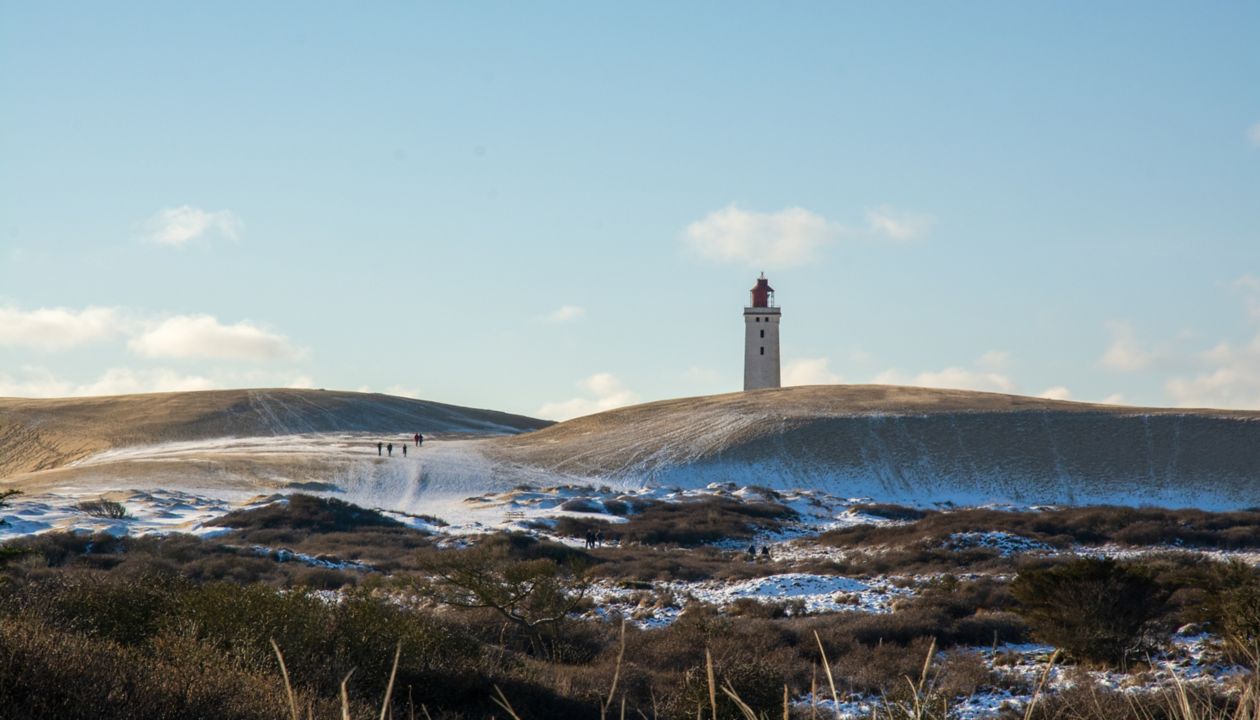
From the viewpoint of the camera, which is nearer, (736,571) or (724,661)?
(724,661)

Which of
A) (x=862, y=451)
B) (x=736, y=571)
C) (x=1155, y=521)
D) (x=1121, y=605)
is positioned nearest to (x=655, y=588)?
(x=736, y=571)

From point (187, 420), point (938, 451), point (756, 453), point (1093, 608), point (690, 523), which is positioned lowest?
point (690, 523)

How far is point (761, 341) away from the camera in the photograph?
106 m

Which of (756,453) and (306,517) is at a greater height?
(756,453)

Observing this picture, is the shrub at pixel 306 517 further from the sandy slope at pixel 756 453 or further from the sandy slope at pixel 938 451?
the sandy slope at pixel 938 451

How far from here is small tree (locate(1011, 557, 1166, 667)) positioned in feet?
62.8

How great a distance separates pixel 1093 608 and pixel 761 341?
3400 inches

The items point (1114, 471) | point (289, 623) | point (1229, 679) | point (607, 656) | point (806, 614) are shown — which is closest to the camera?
point (289, 623)

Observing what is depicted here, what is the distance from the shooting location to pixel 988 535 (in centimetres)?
4391

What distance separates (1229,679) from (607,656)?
9495mm

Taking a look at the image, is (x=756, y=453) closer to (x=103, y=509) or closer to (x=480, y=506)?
(x=480, y=506)

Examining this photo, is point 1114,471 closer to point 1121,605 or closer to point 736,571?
point 736,571

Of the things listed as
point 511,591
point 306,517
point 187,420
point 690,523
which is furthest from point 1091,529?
point 187,420

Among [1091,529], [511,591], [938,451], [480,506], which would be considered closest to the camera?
[511,591]
